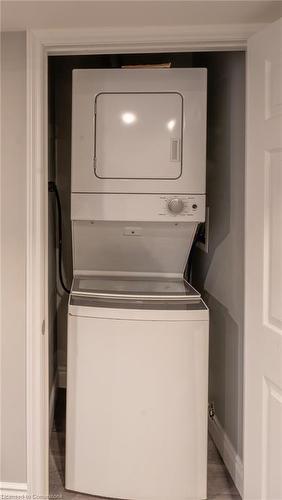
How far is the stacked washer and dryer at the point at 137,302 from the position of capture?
172 cm

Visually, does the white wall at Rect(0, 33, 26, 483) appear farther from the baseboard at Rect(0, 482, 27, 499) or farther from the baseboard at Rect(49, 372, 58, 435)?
the baseboard at Rect(49, 372, 58, 435)

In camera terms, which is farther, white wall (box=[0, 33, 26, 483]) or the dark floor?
the dark floor

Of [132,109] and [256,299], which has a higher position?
[132,109]

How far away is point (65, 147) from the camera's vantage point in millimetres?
2727

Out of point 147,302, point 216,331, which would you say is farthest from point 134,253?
point 216,331

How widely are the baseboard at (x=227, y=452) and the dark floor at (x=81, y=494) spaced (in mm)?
35

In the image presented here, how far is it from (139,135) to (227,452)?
1.69 meters

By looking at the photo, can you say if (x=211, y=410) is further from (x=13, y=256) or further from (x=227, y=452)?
(x=13, y=256)

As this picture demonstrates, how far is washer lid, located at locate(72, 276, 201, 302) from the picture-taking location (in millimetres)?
1832

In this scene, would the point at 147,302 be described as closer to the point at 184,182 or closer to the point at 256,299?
the point at 256,299

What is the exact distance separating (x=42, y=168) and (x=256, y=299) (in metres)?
1.01

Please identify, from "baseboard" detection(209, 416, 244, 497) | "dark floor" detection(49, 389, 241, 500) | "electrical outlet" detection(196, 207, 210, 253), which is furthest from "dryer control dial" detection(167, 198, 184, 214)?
"dark floor" detection(49, 389, 241, 500)

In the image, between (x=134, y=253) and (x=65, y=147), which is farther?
(x=65, y=147)

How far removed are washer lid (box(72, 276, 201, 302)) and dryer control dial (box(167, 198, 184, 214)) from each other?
398 millimetres
